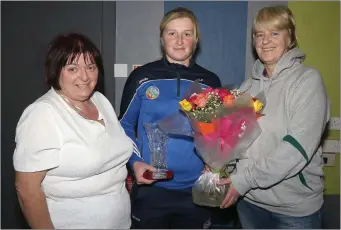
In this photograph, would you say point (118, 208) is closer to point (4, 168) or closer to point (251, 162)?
point (251, 162)

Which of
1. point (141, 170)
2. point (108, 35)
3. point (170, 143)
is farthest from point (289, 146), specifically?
point (108, 35)

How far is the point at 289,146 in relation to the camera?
1.48 m

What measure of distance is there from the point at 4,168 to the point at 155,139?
194 centimetres

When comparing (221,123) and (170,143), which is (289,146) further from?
(170,143)

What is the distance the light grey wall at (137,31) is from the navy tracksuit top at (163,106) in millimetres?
996

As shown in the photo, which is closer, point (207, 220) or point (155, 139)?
point (155, 139)

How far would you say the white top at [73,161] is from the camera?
1.32 m

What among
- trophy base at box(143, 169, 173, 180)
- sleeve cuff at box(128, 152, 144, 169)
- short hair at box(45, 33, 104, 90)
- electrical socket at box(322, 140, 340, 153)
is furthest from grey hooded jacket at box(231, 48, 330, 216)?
electrical socket at box(322, 140, 340, 153)

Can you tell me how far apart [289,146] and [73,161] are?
99cm

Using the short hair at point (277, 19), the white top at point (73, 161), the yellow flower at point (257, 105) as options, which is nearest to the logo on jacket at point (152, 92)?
the white top at point (73, 161)

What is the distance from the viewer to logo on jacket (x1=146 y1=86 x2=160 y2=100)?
1.84 metres

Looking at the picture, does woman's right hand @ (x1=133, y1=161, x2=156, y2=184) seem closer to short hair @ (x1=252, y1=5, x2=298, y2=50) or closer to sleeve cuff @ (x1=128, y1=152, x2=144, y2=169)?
sleeve cuff @ (x1=128, y1=152, x2=144, y2=169)

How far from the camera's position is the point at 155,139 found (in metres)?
1.78

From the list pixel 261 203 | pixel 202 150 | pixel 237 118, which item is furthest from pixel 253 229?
pixel 237 118
